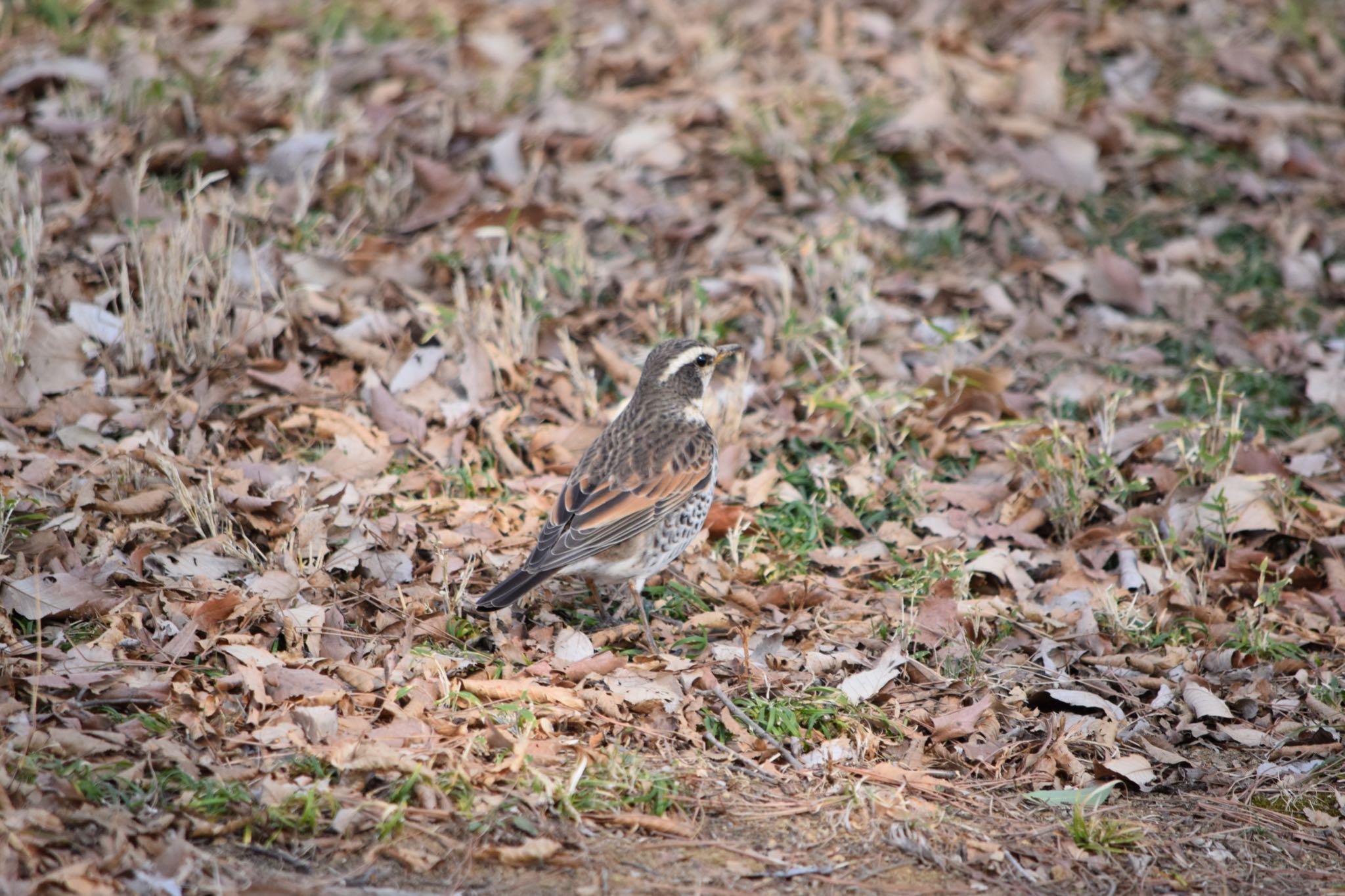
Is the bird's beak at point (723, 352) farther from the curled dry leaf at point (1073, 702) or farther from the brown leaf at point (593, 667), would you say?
the curled dry leaf at point (1073, 702)

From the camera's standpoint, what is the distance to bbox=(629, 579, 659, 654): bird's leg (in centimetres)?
586

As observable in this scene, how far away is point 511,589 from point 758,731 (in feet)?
3.98

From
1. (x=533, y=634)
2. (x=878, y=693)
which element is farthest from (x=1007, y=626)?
(x=533, y=634)

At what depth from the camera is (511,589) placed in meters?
5.50

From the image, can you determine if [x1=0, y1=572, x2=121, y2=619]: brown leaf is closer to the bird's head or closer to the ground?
the ground

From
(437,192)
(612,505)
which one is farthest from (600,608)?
(437,192)

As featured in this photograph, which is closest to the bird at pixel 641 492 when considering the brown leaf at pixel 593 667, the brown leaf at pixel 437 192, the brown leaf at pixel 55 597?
the brown leaf at pixel 593 667

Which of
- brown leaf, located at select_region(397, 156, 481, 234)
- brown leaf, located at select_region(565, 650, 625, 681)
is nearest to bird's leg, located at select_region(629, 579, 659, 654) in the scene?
brown leaf, located at select_region(565, 650, 625, 681)

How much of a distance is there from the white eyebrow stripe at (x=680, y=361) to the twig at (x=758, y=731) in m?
1.92

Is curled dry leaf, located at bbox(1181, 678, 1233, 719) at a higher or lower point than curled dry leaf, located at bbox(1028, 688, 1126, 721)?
lower

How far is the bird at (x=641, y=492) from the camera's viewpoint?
5758 mm

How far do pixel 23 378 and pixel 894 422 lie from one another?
4828mm

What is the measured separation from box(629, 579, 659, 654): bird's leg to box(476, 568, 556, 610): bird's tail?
59 cm

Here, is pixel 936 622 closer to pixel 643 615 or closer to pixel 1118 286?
pixel 643 615
